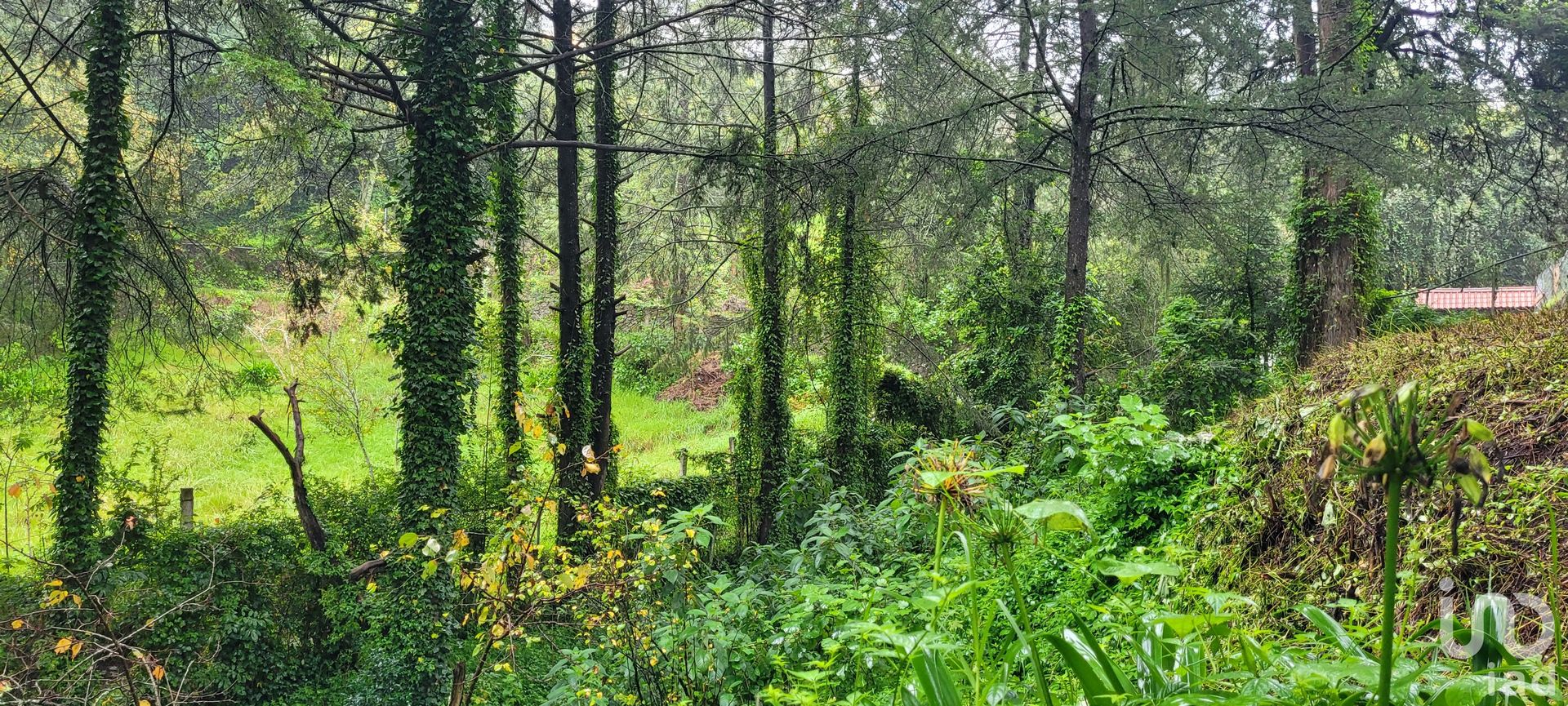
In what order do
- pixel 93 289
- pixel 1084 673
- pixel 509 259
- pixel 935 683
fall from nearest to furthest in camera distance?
pixel 1084 673 < pixel 935 683 < pixel 93 289 < pixel 509 259

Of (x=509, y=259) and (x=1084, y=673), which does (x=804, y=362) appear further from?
(x=1084, y=673)

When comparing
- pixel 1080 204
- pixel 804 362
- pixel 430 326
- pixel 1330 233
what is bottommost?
pixel 804 362

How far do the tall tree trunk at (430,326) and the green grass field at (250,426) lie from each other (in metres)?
1.41

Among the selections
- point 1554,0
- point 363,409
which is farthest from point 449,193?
point 1554,0

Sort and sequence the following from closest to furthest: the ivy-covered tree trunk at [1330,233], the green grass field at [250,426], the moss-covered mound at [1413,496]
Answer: the moss-covered mound at [1413,496] < the ivy-covered tree trunk at [1330,233] < the green grass field at [250,426]

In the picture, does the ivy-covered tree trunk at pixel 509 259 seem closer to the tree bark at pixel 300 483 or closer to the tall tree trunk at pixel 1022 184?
the tree bark at pixel 300 483

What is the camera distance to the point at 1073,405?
280 inches

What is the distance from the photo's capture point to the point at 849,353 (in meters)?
12.6

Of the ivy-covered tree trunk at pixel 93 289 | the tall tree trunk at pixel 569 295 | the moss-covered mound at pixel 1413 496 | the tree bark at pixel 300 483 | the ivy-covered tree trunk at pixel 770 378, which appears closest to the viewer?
the moss-covered mound at pixel 1413 496

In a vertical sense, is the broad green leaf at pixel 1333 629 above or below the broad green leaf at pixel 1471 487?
below

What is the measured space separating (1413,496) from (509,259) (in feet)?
33.2

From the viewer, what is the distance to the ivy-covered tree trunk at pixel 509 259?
922 centimetres

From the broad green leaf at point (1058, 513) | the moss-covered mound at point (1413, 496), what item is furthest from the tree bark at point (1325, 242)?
the broad green leaf at point (1058, 513)

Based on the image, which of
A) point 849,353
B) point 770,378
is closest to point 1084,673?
point 770,378
